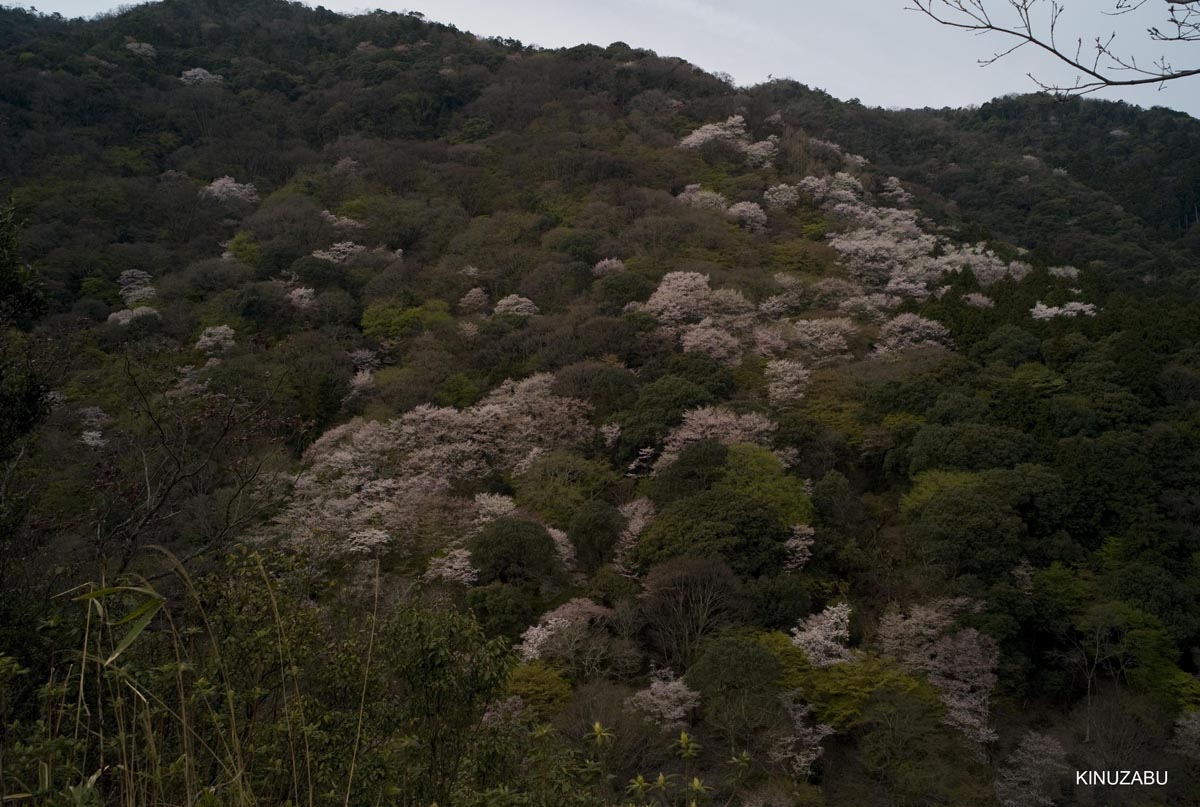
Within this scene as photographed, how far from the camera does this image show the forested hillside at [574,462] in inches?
204

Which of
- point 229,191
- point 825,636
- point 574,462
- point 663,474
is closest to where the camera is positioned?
point 825,636

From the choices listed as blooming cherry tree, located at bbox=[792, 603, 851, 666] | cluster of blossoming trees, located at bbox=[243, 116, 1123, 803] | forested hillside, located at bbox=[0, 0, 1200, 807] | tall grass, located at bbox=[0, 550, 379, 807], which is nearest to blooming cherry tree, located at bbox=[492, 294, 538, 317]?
cluster of blossoming trees, located at bbox=[243, 116, 1123, 803]

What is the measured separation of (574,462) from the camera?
2359 cm

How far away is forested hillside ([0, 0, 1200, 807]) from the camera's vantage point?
204 inches

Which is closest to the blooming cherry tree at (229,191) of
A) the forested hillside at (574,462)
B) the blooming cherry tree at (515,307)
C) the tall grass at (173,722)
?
the forested hillside at (574,462)

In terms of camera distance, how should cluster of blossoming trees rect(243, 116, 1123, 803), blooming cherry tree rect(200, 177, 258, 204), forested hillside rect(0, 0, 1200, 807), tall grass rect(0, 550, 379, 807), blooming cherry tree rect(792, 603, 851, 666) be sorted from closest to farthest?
1. tall grass rect(0, 550, 379, 807)
2. forested hillside rect(0, 0, 1200, 807)
3. cluster of blossoming trees rect(243, 116, 1123, 803)
4. blooming cherry tree rect(792, 603, 851, 666)
5. blooming cherry tree rect(200, 177, 258, 204)

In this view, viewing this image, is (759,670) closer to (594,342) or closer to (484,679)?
(484,679)

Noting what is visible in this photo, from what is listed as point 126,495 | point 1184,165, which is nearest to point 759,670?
point 126,495

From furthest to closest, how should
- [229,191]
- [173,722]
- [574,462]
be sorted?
[229,191] → [574,462] → [173,722]

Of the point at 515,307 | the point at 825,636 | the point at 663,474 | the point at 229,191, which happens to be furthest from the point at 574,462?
the point at 229,191

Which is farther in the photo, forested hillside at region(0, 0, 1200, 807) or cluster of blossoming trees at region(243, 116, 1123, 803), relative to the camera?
cluster of blossoming trees at region(243, 116, 1123, 803)

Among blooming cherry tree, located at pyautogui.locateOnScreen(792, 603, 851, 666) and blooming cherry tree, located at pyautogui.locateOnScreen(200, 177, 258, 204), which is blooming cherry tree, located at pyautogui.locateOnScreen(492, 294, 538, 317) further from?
blooming cherry tree, located at pyautogui.locateOnScreen(200, 177, 258, 204)

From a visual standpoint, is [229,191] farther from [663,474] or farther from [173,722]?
[173,722]

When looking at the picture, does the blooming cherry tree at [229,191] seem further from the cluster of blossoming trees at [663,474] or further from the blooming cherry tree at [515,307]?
the blooming cherry tree at [515,307]
